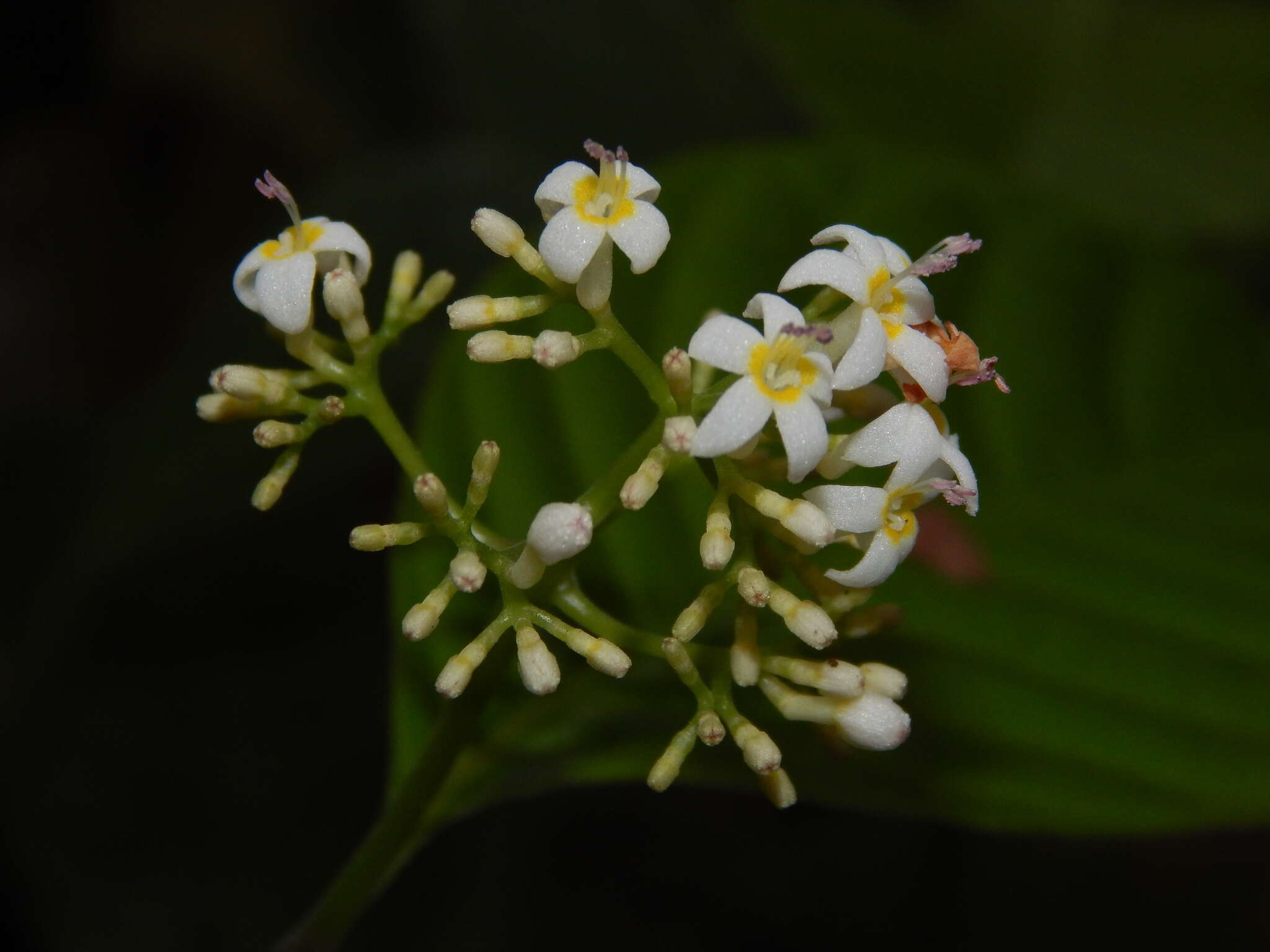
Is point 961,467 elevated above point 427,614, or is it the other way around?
point 961,467

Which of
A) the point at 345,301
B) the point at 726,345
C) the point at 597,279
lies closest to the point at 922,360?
the point at 726,345

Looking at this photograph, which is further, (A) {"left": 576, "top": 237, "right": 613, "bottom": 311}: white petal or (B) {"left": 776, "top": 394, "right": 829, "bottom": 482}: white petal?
(A) {"left": 576, "top": 237, "right": 613, "bottom": 311}: white petal

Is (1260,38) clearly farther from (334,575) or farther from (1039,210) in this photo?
(334,575)

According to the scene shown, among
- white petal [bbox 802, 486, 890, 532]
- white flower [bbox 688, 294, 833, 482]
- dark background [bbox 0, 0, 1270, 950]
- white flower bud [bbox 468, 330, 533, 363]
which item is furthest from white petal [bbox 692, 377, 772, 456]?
dark background [bbox 0, 0, 1270, 950]

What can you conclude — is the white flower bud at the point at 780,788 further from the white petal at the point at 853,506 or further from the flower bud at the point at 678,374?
the flower bud at the point at 678,374

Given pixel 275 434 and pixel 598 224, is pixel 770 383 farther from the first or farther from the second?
pixel 275 434

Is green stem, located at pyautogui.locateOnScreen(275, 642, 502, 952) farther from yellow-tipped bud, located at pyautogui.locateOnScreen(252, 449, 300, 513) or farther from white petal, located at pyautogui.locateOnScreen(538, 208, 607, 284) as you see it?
white petal, located at pyautogui.locateOnScreen(538, 208, 607, 284)

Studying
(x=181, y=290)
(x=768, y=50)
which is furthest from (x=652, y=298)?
(x=181, y=290)
